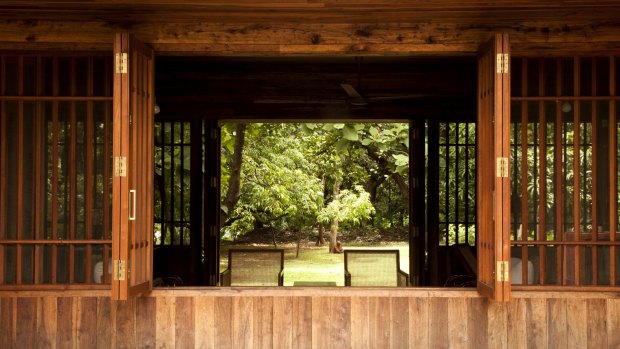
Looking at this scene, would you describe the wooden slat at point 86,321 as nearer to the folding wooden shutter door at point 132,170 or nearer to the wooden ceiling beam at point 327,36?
the folding wooden shutter door at point 132,170

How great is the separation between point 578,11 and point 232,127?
238 inches

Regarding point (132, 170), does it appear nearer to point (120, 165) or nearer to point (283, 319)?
point (120, 165)

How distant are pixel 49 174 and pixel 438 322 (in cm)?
246

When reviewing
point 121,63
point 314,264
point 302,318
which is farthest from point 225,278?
point 314,264

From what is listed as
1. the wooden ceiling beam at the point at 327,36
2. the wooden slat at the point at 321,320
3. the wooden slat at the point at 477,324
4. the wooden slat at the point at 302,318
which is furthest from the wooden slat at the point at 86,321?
the wooden slat at the point at 477,324

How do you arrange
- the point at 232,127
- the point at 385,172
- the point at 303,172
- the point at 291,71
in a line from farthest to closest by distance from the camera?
the point at 385,172, the point at 303,172, the point at 232,127, the point at 291,71

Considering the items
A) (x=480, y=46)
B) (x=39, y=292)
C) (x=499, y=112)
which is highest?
(x=480, y=46)

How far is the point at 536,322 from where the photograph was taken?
398 centimetres

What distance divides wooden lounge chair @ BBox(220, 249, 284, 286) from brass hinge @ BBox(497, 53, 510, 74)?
3778mm

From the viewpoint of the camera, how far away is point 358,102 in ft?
20.4

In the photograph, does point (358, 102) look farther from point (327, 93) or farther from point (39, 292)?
point (39, 292)

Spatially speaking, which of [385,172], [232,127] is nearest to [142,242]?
[232,127]

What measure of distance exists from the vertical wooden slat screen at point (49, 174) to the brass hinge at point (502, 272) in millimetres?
2198

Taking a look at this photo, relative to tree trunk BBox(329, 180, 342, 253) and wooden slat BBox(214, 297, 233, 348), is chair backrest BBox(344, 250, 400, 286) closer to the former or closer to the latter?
wooden slat BBox(214, 297, 233, 348)
